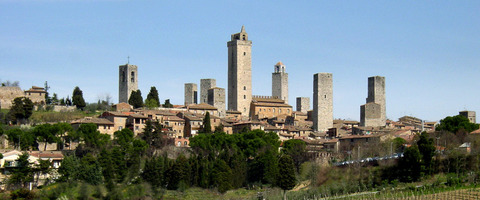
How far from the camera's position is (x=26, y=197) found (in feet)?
128

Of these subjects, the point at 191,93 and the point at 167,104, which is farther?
the point at 191,93

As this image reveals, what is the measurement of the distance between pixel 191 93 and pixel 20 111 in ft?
66.0

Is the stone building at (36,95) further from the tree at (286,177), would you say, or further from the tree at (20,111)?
the tree at (286,177)

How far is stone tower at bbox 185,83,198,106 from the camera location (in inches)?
2980

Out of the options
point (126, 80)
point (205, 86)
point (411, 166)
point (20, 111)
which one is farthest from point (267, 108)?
point (411, 166)

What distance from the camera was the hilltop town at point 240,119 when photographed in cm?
5278

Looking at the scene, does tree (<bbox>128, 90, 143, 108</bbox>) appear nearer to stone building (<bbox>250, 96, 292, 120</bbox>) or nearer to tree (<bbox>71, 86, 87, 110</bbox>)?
tree (<bbox>71, 86, 87, 110</bbox>)

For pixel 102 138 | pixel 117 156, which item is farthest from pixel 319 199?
pixel 102 138

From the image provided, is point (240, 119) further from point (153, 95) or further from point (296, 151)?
point (296, 151)

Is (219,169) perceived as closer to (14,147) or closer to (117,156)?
(117,156)

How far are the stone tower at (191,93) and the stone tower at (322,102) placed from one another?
1219 centimetres

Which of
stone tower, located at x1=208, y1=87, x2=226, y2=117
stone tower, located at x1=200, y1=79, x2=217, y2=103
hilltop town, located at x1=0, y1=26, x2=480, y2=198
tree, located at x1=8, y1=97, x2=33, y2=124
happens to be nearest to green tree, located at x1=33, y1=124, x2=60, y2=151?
hilltop town, located at x1=0, y1=26, x2=480, y2=198

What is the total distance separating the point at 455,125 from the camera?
5569 centimetres

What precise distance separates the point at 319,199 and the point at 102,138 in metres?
17.4
